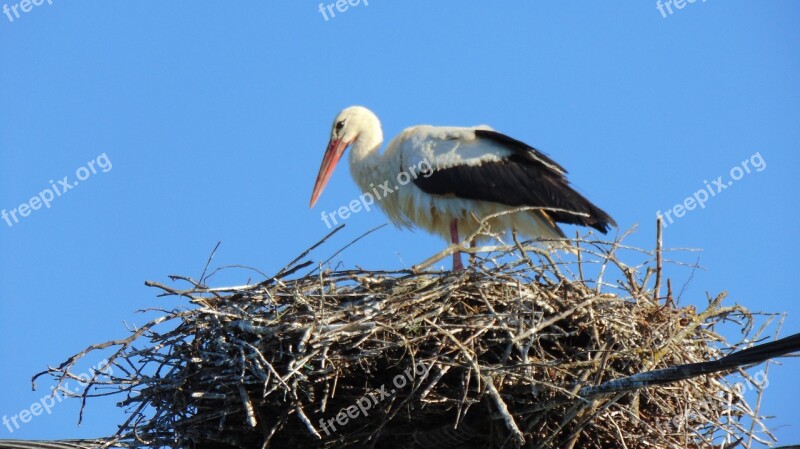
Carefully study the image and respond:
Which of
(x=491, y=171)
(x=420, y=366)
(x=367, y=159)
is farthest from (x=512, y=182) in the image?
(x=420, y=366)

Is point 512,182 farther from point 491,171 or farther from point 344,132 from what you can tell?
point 344,132

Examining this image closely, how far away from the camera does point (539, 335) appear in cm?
503

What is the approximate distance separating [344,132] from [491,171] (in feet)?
4.42

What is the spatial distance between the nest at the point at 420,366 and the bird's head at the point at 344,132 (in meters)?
2.97

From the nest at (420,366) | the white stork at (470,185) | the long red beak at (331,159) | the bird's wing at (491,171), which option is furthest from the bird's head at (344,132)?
the nest at (420,366)

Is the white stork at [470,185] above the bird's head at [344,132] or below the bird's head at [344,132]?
below

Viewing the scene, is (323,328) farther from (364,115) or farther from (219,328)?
(364,115)

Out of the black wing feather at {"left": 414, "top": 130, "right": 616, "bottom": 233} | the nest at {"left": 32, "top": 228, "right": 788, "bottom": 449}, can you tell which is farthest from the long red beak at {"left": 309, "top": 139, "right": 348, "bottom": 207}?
the nest at {"left": 32, "top": 228, "right": 788, "bottom": 449}

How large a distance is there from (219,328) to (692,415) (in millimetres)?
2219

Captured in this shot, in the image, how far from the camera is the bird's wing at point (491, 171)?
734 centimetres

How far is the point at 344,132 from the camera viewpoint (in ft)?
27.5

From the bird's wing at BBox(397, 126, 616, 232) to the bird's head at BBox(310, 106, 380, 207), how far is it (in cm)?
69

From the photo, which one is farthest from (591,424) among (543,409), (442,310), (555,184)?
(555,184)

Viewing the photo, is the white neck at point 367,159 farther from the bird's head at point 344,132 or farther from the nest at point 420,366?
the nest at point 420,366
